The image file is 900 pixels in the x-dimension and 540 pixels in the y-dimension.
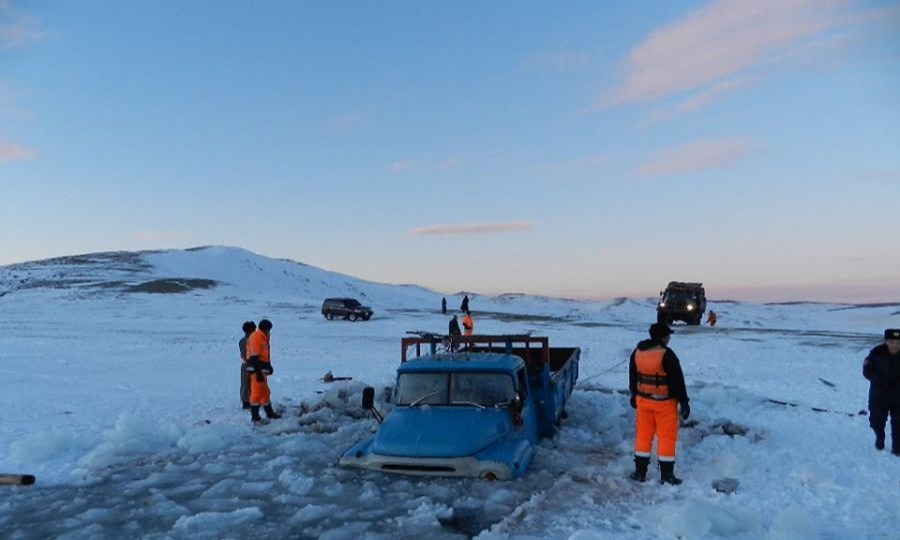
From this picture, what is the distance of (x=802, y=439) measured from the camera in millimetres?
9828

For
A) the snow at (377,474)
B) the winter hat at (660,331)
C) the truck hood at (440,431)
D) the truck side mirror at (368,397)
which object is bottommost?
the snow at (377,474)

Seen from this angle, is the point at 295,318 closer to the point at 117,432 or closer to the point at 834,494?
the point at 117,432

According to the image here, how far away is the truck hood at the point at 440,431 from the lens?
7570 millimetres

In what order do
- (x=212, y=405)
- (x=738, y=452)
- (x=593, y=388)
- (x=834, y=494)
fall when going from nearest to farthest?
(x=834, y=494)
(x=738, y=452)
(x=212, y=405)
(x=593, y=388)

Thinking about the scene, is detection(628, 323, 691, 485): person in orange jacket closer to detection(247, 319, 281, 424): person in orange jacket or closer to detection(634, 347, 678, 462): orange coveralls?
detection(634, 347, 678, 462): orange coveralls

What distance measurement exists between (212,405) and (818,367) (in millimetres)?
15569

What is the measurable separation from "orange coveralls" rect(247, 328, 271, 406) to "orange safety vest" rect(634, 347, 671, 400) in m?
6.49

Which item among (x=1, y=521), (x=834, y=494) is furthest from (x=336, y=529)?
(x=834, y=494)

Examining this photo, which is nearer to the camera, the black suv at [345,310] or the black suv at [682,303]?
the black suv at [682,303]

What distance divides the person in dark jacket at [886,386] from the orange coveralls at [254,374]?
30.1 feet

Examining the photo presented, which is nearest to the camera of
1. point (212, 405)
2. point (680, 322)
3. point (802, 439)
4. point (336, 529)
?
point (336, 529)

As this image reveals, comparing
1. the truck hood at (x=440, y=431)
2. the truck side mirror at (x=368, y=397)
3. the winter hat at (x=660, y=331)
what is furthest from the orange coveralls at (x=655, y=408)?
the truck side mirror at (x=368, y=397)

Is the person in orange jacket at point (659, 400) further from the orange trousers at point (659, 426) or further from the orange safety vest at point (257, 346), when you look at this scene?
the orange safety vest at point (257, 346)

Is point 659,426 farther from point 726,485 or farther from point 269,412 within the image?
point 269,412
